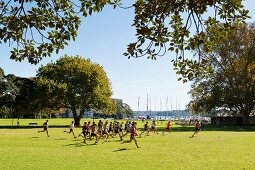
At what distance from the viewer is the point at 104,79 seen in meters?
74.8

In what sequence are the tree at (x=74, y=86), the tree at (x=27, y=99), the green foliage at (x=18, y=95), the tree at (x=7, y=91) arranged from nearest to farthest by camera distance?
1. the tree at (x=74, y=86)
2. the tree at (x=27, y=99)
3. the green foliage at (x=18, y=95)
4. the tree at (x=7, y=91)

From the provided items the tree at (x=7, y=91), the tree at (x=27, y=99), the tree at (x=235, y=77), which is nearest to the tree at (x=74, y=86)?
the tree at (x=27, y=99)

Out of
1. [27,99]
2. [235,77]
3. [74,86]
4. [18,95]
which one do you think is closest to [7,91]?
[18,95]

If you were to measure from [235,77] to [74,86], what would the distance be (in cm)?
3082

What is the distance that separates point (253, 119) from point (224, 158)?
209 ft

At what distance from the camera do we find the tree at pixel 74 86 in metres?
66.2

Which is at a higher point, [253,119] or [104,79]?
[104,79]

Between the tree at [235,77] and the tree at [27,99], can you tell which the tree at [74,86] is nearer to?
the tree at [27,99]

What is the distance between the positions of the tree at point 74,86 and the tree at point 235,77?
20.5m

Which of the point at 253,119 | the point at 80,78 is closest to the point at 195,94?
the point at 253,119

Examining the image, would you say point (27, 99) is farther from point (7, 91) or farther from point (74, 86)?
point (7, 91)

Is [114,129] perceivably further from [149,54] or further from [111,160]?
[149,54]

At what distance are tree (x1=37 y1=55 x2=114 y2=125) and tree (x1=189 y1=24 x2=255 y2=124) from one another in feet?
67.4

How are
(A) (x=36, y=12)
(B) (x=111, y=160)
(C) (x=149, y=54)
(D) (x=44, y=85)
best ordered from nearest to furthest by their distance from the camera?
1. (C) (x=149, y=54)
2. (A) (x=36, y=12)
3. (B) (x=111, y=160)
4. (D) (x=44, y=85)
